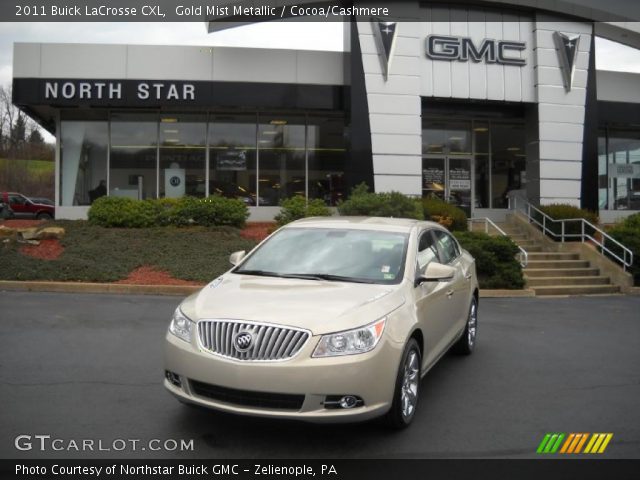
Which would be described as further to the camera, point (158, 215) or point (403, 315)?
point (158, 215)

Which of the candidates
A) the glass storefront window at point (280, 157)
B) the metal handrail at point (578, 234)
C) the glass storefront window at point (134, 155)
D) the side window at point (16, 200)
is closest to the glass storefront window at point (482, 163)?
the metal handrail at point (578, 234)

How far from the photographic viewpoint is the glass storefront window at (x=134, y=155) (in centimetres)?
1923

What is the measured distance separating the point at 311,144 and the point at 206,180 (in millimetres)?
3806

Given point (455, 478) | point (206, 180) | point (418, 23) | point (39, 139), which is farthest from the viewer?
point (39, 139)

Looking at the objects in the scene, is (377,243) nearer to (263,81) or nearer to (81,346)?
(81,346)

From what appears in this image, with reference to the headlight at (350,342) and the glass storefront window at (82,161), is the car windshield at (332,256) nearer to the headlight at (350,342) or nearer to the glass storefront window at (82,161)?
the headlight at (350,342)

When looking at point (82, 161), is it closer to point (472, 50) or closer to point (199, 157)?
point (199, 157)

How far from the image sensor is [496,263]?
1265cm

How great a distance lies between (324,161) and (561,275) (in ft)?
29.2

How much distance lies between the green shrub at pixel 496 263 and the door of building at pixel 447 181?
7.83m

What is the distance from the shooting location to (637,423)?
461 cm

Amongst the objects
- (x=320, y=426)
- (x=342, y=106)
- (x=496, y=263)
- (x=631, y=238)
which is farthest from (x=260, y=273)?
(x=342, y=106)

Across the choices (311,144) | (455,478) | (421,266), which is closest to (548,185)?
(311,144)

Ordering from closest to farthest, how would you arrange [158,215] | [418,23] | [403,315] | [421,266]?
[403,315] < [421,266] < [158,215] < [418,23]
